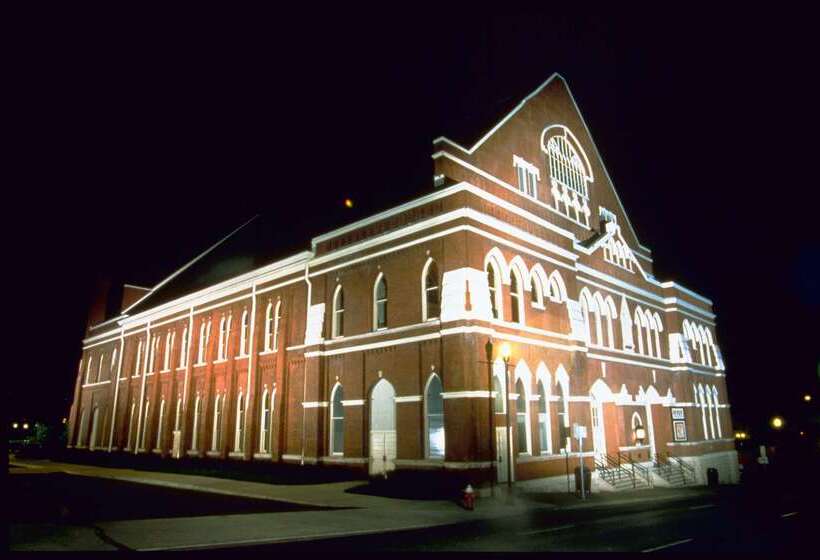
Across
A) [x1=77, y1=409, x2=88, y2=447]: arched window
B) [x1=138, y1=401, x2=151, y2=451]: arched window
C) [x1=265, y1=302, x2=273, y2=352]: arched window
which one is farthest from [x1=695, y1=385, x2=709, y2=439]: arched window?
[x1=77, y1=409, x2=88, y2=447]: arched window

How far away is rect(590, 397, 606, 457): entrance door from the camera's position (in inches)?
1148

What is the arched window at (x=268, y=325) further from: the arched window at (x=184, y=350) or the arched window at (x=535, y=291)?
the arched window at (x=535, y=291)

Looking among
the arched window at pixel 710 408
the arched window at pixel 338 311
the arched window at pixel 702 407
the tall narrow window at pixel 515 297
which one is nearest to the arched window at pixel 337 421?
the arched window at pixel 338 311

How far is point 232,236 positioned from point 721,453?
137 feet

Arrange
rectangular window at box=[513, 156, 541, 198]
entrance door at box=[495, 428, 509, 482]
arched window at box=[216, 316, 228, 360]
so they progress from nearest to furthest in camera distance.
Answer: entrance door at box=[495, 428, 509, 482], rectangular window at box=[513, 156, 541, 198], arched window at box=[216, 316, 228, 360]

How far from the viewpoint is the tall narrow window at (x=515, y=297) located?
960 inches

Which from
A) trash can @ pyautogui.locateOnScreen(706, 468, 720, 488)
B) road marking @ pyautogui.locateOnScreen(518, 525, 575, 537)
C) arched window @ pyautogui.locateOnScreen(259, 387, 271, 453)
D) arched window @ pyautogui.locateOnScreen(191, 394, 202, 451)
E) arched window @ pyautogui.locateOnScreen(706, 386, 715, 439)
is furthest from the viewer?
arched window @ pyautogui.locateOnScreen(706, 386, 715, 439)

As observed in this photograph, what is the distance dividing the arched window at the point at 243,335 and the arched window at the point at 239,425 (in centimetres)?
267

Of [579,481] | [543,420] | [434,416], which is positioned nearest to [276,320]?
[434,416]

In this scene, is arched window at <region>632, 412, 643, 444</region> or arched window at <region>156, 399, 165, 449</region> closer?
arched window at <region>632, 412, 643, 444</region>

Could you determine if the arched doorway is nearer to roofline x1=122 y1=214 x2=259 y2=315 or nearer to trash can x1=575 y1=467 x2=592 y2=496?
trash can x1=575 y1=467 x2=592 y2=496

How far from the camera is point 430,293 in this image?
2345 cm

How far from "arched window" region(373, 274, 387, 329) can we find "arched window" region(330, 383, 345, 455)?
12.3ft

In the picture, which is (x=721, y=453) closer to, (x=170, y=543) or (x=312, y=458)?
(x=312, y=458)
